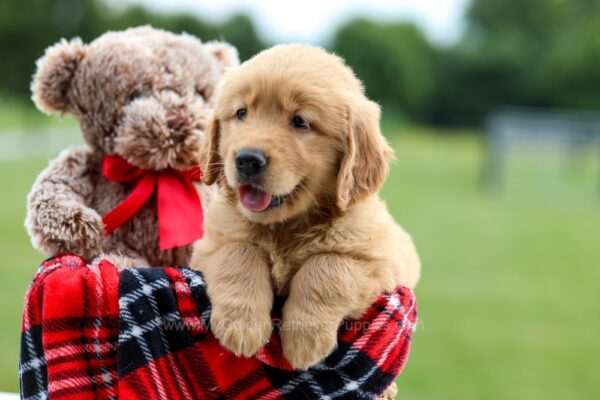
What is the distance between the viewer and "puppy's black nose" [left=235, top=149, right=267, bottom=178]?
1917 mm

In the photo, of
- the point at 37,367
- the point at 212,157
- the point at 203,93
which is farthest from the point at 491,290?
the point at 37,367

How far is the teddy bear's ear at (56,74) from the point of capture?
2334 millimetres

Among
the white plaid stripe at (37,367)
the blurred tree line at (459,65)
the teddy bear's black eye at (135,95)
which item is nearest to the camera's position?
the white plaid stripe at (37,367)

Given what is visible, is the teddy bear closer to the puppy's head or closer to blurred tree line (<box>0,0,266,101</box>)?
the puppy's head

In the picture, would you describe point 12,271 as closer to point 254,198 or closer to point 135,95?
point 135,95

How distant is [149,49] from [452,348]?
643 cm

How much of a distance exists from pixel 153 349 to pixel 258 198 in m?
0.55

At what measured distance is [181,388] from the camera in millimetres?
1823

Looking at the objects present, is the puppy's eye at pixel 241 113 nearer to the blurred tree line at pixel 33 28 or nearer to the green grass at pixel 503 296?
the green grass at pixel 503 296

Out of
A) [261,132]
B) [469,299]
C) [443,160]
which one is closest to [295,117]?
[261,132]

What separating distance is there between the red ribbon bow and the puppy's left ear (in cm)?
59

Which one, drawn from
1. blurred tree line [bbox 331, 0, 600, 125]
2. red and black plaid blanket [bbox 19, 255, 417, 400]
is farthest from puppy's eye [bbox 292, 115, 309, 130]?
blurred tree line [bbox 331, 0, 600, 125]

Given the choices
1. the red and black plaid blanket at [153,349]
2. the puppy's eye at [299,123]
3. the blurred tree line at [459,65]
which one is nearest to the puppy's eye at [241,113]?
the puppy's eye at [299,123]

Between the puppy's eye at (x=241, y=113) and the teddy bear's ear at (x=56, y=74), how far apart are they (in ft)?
2.31
